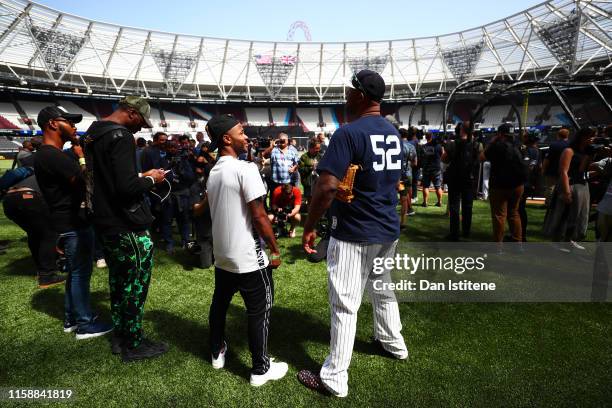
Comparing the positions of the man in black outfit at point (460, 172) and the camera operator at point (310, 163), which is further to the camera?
the camera operator at point (310, 163)

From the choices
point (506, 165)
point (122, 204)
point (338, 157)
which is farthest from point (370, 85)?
point (506, 165)

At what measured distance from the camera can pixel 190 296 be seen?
3877 mm

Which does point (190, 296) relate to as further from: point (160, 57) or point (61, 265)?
point (160, 57)

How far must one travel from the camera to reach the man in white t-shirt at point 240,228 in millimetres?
2072

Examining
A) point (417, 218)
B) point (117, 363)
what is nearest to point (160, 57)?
point (417, 218)

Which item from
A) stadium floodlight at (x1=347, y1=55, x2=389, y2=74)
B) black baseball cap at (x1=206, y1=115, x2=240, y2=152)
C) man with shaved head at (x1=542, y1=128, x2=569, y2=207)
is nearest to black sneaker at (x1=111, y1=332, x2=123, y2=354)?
black baseball cap at (x1=206, y1=115, x2=240, y2=152)

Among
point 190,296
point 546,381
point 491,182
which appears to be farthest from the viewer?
point 491,182

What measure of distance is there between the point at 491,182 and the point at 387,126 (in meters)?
3.69

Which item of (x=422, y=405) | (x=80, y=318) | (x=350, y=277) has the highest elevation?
(x=350, y=277)

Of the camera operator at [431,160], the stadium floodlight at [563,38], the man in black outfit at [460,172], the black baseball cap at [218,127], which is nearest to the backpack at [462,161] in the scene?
the man in black outfit at [460,172]

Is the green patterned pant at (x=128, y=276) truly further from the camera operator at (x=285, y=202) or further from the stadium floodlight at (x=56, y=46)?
the stadium floodlight at (x=56, y=46)

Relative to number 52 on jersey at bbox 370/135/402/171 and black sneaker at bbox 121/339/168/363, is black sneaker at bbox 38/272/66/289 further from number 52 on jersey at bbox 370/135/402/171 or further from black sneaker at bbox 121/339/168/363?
number 52 on jersey at bbox 370/135/402/171

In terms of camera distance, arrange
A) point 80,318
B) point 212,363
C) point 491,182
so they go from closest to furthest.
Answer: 1. point 212,363
2. point 80,318
3. point 491,182

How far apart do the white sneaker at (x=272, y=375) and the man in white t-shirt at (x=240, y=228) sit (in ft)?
0.05
